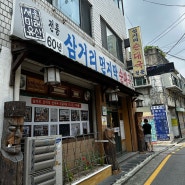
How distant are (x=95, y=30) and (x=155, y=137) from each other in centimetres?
1390

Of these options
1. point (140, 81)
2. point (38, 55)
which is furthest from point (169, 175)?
point (140, 81)

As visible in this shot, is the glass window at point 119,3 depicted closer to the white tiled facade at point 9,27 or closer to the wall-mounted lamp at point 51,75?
the white tiled facade at point 9,27

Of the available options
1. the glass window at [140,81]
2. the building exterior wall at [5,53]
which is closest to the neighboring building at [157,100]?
the glass window at [140,81]

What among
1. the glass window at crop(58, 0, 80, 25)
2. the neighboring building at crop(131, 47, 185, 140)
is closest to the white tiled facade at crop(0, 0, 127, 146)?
the glass window at crop(58, 0, 80, 25)

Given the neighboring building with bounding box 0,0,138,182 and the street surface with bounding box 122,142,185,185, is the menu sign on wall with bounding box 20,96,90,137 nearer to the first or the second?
the neighboring building with bounding box 0,0,138,182

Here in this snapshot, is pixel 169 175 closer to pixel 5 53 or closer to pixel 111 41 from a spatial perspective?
pixel 5 53

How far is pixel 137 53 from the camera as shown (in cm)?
1155

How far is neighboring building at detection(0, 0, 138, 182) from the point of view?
13.2ft

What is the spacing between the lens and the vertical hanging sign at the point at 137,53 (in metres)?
11.3

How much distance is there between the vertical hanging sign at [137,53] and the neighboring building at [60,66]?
0.91 m

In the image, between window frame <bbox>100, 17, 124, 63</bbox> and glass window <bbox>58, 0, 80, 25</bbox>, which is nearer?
glass window <bbox>58, 0, 80, 25</bbox>

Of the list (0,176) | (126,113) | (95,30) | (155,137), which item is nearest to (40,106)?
(0,176)

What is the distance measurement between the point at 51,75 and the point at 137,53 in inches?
328

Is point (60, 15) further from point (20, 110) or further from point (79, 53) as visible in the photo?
point (20, 110)
